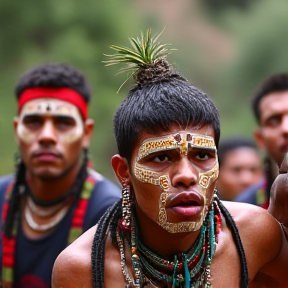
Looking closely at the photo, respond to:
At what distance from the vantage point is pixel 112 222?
422 cm

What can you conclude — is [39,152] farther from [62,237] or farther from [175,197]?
[175,197]

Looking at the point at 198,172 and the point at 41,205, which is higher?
the point at 41,205

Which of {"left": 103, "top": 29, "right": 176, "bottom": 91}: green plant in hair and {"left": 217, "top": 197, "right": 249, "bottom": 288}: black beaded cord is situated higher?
{"left": 103, "top": 29, "right": 176, "bottom": 91}: green plant in hair

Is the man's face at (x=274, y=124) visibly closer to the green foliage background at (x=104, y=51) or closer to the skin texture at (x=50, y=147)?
the skin texture at (x=50, y=147)

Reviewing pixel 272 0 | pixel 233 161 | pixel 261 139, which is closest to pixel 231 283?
pixel 261 139

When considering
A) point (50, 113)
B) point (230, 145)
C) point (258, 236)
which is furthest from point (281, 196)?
point (230, 145)

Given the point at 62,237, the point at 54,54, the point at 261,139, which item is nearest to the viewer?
the point at 62,237

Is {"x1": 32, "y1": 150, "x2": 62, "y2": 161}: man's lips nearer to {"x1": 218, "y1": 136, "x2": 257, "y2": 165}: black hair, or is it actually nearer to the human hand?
the human hand

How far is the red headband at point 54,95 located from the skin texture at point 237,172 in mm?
2713

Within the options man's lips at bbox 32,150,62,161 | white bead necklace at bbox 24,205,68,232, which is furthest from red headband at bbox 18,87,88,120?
white bead necklace at bbox 24,205,68,232

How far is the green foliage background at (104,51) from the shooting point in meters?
15.0

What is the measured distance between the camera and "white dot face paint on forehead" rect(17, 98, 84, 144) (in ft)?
20.3

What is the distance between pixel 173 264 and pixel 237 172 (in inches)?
194

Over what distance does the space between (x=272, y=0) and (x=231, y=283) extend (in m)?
17.5
